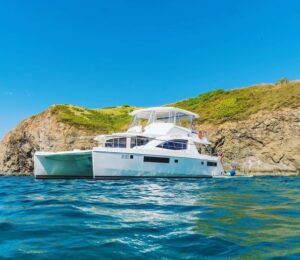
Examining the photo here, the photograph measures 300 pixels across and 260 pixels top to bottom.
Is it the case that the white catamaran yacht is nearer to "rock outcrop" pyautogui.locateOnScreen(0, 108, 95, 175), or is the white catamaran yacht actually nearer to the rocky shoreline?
the rocky shoreline

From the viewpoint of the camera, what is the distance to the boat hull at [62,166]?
25.2 metres

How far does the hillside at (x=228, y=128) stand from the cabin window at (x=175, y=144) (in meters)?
15.7

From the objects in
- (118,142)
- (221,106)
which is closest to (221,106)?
(221,106)

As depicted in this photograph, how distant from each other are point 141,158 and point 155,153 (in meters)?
1.17

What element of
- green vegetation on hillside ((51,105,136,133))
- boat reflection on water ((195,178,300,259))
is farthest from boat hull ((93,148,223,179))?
green vegetation on hillside ((51,105,136,133))

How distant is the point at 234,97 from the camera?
170ft

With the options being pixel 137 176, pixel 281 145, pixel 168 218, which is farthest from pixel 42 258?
pixel 281 145

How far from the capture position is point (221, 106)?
4925 centimetres

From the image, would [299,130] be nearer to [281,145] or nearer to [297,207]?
[281,145]

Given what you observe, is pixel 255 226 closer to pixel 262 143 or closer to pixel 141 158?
pixel 141 158

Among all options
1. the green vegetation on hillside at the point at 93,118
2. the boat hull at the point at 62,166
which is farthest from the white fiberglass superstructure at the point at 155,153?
the green vegetation on hillside at the point at 93,118

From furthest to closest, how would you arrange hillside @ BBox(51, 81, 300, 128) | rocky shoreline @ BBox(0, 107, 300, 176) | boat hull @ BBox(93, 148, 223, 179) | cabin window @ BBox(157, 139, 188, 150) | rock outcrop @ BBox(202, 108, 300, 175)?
hillside @ BBox(51, 81, 300, 128) → rocky shoreline @ BBox(0, 107, 300, 176) → rock outcrop @ BBox(202, 108, 300, 175) → cabin window @ BBox(157, 139, 188, 150) → boat hull @ BBox(93, 148, 223, 179)

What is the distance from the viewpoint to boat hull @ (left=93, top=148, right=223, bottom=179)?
23.0 metres

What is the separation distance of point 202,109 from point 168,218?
45942 mm
